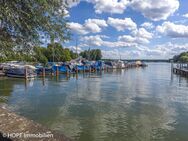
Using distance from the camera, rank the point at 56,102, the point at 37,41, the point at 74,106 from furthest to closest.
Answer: the point at 56,102 → the point at 74,106 → the point at 37,41

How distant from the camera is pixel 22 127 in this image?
5891 millimetres

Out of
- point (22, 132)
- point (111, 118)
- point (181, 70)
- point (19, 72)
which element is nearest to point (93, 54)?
point (181, 70)

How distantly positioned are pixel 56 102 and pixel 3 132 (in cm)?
1597

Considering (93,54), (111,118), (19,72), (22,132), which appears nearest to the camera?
(22,132)

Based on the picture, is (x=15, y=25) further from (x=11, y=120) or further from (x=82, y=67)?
(x=82, y=67)

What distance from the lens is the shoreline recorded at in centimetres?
533

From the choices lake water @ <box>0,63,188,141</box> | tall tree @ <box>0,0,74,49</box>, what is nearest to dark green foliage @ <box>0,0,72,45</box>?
tall tree @ <box>0,0,74,49</box>

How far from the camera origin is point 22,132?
5.61 m

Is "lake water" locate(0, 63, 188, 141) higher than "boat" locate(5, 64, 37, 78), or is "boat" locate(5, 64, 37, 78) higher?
"boat" locate(5, 64, 37, 78)

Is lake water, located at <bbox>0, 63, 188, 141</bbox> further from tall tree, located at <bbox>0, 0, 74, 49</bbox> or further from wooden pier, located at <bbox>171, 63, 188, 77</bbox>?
wooden pier, located at <bbox>171, 63, 188, 77</bbox>

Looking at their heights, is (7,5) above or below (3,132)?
above

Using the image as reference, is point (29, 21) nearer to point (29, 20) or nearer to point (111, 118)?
point (29, 20)

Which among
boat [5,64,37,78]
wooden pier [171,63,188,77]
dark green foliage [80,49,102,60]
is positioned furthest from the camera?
dark green foliage [80,49,102,60]

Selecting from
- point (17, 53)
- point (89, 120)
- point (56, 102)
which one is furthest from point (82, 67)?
point (17, 53)
